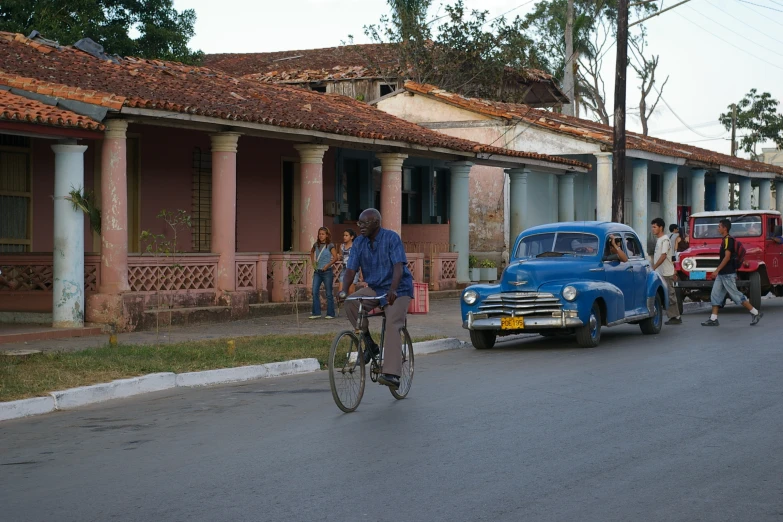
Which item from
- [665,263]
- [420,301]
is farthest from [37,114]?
[665,263]

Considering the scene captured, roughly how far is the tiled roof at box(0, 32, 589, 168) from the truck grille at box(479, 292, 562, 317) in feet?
19.7

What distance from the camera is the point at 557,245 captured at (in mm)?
16359

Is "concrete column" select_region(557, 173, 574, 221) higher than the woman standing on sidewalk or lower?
higher

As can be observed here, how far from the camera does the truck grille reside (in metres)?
14.9

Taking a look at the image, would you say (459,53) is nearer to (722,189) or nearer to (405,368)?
(722,189)

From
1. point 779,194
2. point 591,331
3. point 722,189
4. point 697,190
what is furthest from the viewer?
point 779,194

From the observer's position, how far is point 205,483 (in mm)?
6832

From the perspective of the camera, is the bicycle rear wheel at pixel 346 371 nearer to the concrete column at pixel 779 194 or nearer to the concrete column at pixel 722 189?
the concrete column at pixel 722 189

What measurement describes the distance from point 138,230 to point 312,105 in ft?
17.4

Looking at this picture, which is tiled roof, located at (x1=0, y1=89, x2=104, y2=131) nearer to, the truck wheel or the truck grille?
the truck grille

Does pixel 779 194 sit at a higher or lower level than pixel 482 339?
higher

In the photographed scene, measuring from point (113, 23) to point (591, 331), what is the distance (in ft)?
94.3

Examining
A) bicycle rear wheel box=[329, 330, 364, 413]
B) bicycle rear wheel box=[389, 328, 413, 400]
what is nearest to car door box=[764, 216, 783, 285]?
bicycle rear wheel box=[389, 328, 413, 400]

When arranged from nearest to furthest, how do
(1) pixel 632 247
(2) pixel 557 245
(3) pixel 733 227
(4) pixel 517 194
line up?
(2) pixel 557 245 → (1) pixel 632 247 → (3) pixel 733 227 → (4) pixel 517 194
